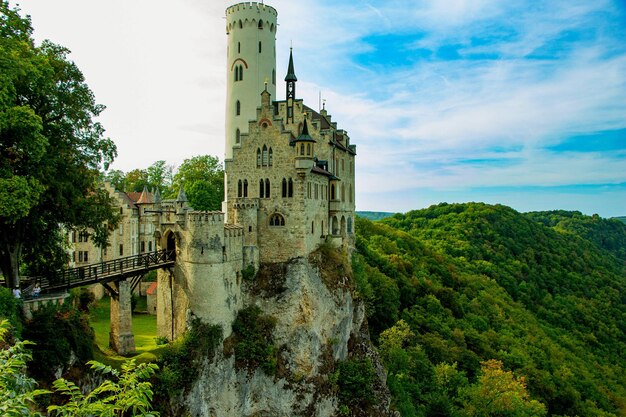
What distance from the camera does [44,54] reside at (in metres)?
27.9

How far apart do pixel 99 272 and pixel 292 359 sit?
50.6ft

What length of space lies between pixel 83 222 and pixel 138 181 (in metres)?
58.0

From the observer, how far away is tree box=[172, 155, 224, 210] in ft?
211

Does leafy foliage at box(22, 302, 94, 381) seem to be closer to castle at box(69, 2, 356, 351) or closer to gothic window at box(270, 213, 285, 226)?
castle at box(69, 2, 356, 351)

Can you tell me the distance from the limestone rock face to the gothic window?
3.34m

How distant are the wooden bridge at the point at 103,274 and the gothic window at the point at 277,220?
8290 mm

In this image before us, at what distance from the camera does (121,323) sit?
31453 millimetres

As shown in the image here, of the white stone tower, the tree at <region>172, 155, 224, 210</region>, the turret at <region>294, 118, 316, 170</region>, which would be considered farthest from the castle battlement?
the tree at <region>172, 155, 224, 210</region>

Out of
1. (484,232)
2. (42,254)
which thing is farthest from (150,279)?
(484,232)

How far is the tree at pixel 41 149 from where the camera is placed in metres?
23.3

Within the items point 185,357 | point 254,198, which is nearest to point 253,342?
point 185,357

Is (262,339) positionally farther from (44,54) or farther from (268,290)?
(44,54)

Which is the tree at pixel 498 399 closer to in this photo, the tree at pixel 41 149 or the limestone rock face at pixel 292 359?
the limestone rock face at pixel 292 359

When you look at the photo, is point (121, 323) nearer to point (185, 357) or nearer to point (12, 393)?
point (185, 357)
